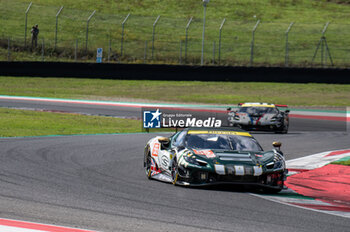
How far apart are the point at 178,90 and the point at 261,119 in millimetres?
15173

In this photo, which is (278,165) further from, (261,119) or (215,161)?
A: (261,119)

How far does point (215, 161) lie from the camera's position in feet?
32.4

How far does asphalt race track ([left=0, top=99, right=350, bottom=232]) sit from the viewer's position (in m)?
7.18

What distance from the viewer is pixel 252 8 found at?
57531 mm

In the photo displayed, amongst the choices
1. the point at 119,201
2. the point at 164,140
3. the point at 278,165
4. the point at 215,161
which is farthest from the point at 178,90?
the point at 119,201

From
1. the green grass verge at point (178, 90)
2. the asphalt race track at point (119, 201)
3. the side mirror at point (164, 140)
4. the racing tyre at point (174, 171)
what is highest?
the green grass verge at point (178, 90)

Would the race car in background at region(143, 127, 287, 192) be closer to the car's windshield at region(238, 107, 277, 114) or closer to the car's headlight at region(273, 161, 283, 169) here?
the car's headlight at region(273, 161, 283, 169)

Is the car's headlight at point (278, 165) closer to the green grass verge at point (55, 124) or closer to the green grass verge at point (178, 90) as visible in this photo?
the green grass verge at point (55, 124)

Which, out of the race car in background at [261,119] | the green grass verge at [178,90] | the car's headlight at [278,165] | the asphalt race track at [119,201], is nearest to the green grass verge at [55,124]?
the race car in background at [261,119]

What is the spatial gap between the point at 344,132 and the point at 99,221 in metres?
17.2

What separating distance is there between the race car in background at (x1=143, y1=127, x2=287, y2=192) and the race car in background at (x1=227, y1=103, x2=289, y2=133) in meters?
10.7

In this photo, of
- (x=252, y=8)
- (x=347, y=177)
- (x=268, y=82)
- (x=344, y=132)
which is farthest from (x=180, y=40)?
(x=347, y=177)

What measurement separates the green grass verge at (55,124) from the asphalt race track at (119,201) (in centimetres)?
607

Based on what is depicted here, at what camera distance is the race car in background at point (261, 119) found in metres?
22.1
